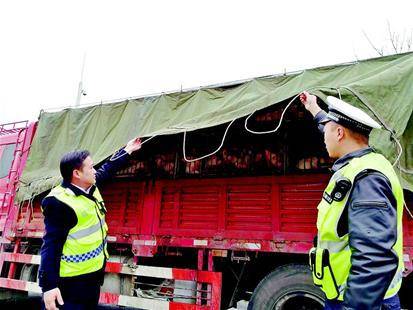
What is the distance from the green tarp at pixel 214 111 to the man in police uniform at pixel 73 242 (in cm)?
126

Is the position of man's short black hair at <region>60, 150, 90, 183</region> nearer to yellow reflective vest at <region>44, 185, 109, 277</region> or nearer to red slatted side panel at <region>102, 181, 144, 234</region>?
yellow reflective vest at <region>44, 185, 109, 277</region>

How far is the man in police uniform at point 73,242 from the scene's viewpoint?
2.30 m

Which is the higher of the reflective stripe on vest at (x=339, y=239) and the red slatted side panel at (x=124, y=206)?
the red slatted side panel at (x=124, y=206)

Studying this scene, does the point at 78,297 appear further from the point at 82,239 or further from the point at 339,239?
the point at 339,239

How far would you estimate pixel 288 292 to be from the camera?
3383 mm

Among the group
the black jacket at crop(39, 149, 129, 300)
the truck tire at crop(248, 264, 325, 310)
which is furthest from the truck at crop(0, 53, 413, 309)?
the black jacket at crop(39, 149, 129, 300)

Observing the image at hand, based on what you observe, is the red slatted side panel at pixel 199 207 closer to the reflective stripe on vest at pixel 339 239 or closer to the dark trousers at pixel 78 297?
the dark trousers at pixel 78 297

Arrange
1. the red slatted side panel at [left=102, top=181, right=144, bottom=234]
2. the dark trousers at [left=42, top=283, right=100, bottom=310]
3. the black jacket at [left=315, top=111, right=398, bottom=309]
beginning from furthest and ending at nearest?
the red slatted side panel at [left=102, top=181, right=144, bottom=234] → the dark trousers at [left=42, top=283, right=100, bottom=310] → the black jacket at [left=315, top=111, right=398, bottom=309]

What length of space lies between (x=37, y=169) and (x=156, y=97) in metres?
2.32

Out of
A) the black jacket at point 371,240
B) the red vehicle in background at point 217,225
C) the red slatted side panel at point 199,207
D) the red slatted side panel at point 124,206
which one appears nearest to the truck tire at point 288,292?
the red vehicle in background at point 217,225

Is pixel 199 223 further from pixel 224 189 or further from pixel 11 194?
pixel 11 194

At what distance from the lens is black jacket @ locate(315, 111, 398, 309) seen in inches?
48.2

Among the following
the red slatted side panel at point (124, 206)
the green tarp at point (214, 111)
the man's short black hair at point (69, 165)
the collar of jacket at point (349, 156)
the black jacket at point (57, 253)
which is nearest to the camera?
the collar of jacket at point (349, 156)

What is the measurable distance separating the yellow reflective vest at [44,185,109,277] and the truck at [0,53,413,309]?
1.20 m
